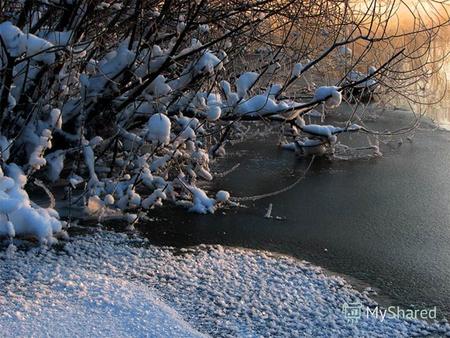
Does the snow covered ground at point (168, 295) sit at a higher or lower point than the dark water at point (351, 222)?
lower

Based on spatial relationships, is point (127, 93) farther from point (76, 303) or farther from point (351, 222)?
point (76, 303)

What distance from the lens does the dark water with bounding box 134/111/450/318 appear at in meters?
4.83

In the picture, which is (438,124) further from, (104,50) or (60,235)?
(60,235)

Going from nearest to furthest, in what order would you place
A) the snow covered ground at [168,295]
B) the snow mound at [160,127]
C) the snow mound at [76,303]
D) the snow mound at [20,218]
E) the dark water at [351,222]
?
the snow mound at [76,303]
the snow covered ground at [168,295]
the snow mound at [20,218]
the dark water at [351,222]
the snow mound at [160,127]

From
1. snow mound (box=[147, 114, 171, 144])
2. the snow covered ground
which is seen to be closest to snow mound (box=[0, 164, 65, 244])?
the snow covered ground

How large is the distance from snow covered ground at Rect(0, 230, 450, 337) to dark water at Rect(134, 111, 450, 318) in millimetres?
402

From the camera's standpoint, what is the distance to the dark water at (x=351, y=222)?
483 centimetres

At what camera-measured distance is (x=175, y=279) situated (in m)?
4.18

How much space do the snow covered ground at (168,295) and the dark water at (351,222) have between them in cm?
40

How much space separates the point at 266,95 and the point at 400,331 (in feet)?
10.1

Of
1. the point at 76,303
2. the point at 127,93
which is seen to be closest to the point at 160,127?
the point at 127,93

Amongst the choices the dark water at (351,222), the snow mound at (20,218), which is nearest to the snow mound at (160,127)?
the dark water at (351,222)

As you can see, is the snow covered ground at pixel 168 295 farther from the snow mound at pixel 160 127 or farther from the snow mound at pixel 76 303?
the snow mound at pixel 160 127

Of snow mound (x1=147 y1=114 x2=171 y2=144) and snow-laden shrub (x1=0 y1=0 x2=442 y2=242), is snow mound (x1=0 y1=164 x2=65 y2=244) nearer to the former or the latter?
snow-laden shrub (x1=0 y1=0 x2=442 y2=242)
